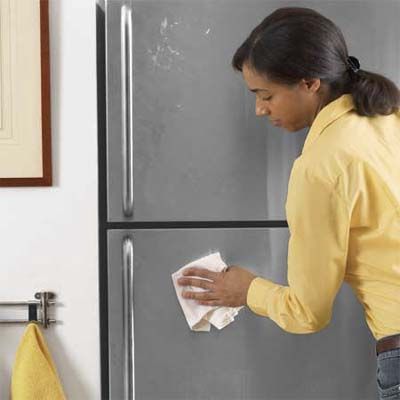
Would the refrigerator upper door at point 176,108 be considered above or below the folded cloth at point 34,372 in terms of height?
above

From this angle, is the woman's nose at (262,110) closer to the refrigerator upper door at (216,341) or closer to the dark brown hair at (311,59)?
the dark brown hair at (311,59)

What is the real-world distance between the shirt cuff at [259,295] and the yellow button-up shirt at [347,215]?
115 mm

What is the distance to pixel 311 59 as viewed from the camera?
4.08 ft

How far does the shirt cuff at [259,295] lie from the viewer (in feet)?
4.69

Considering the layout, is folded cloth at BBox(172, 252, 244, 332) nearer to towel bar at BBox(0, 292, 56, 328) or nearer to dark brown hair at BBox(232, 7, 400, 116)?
towel bar at BBox(0, 292, 56, 328)

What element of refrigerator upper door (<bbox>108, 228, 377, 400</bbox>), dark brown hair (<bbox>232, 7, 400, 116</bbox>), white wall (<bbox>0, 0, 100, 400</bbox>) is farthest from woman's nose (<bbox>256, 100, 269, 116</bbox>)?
white wall (<bbox>0, 0, 100, 400</bbox>)

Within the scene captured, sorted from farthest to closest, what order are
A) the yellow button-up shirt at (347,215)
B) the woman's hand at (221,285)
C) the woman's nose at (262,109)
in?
the woman's hand at (221,285) → the woman's nose at (262,109) → the yellow button-up shirt at (347,215)

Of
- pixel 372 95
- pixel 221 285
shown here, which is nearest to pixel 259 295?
pixel 221 285

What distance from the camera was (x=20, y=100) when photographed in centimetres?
163

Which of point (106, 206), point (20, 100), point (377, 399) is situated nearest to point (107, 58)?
point (20, 100)

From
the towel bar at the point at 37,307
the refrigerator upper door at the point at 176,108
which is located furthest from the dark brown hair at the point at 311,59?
the towel bar at the point at 37,307

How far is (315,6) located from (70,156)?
2.12ft

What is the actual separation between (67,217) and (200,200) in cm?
31

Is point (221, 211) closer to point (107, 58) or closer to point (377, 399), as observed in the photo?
point (107, 58)
